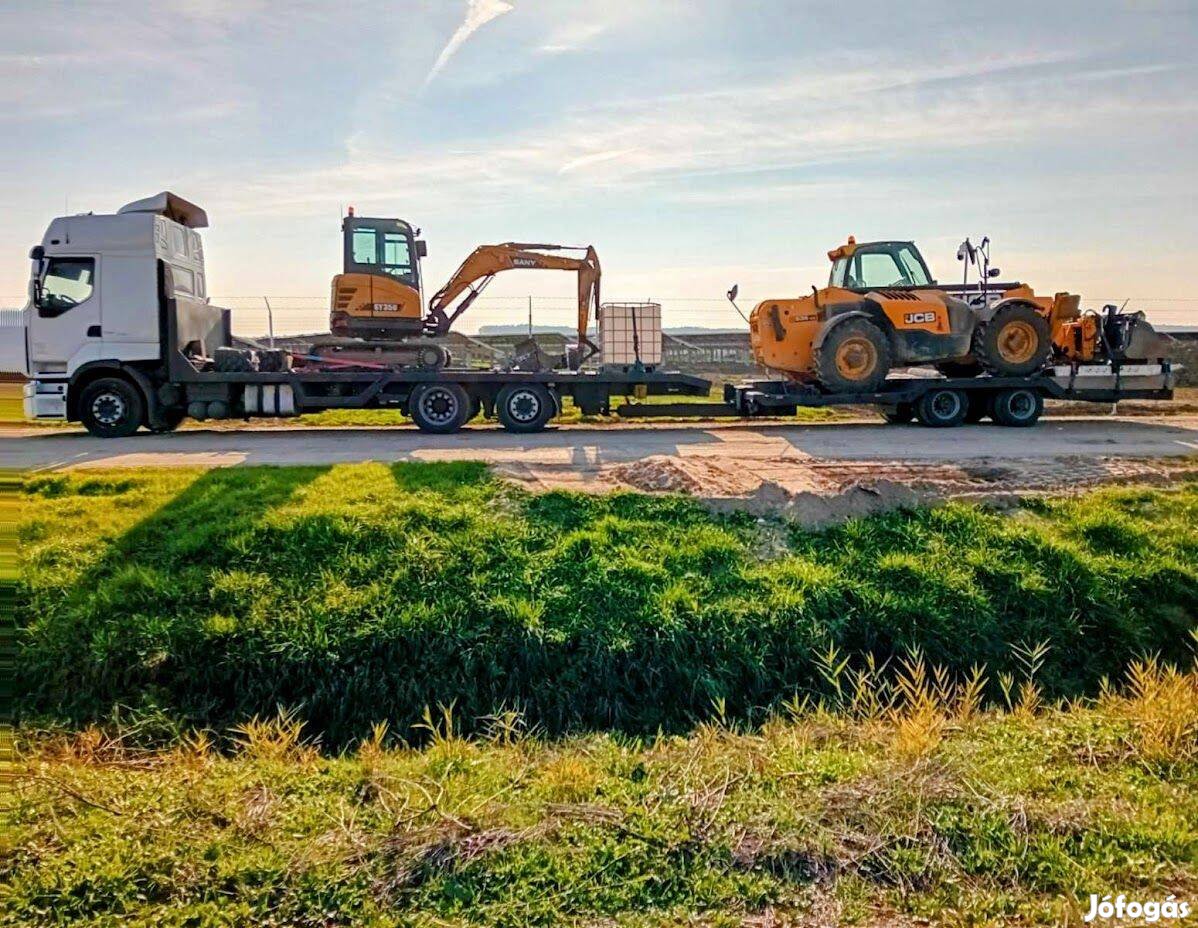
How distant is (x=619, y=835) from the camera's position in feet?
13.1

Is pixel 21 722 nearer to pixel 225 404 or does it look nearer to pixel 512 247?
pixel 225 404

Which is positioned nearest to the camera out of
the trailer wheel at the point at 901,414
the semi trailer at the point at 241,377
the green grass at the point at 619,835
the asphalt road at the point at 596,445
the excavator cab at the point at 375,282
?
the green grass at the point at 619,835

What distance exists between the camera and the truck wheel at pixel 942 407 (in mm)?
15125

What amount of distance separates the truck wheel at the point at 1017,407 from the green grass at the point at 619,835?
35.8 ft

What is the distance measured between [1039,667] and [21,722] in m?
7.08

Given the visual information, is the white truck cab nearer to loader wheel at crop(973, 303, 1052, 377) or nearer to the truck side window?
the truck side window

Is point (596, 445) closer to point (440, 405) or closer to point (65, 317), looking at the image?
point (440, 405)

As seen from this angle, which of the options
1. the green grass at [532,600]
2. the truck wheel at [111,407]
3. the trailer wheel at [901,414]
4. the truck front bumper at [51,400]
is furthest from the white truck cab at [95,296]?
the trailer wheel at [901,414]

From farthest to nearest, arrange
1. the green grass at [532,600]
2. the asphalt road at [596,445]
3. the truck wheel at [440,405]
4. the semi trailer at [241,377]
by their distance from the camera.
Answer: the truck wheel at [440,405] → the semi trailer at [241,377] → the asphalt road at [596,445] → the green grass at [532,600]

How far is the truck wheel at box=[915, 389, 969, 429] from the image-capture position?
1512cm

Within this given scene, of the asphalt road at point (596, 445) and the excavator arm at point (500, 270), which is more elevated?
the excavator arm at point (500, 270)

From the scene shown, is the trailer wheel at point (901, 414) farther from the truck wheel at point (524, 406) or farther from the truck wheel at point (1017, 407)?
the truck wheel at point (524, 406)

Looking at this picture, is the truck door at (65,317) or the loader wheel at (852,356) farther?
the loader wheel at (852,356)

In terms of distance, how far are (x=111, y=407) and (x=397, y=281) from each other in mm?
5428
